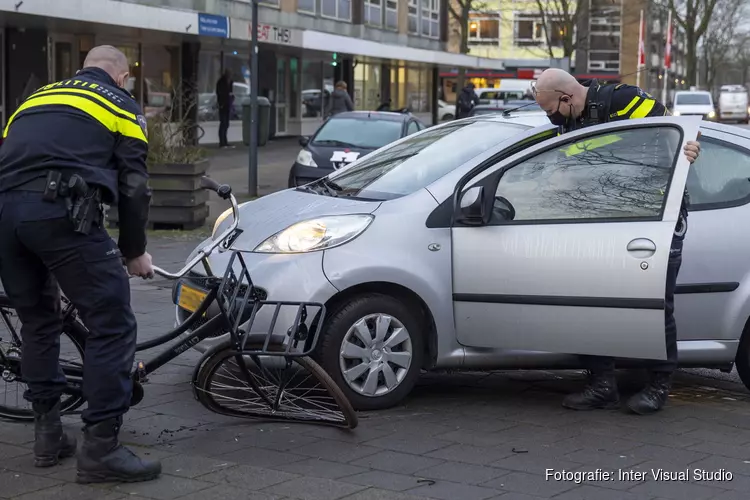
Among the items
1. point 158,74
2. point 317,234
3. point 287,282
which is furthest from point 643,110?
point 158,74

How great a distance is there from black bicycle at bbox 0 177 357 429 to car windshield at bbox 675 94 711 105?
48.0 m

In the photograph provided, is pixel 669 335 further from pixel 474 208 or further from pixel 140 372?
pixel 140 372

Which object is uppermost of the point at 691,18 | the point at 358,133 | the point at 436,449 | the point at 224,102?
the point at 691,18

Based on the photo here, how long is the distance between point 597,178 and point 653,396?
3.88 ft

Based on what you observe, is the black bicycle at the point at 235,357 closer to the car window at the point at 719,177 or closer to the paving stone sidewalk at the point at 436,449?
the paving stone sidewalk at the point at 436,449

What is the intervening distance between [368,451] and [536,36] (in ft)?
275

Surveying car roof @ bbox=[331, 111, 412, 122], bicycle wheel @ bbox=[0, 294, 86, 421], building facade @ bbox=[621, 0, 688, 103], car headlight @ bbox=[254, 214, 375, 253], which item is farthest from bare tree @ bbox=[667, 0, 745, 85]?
bicycle wheel @ bbox=[0, 294, 86, 421]

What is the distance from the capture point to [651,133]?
5848 mm

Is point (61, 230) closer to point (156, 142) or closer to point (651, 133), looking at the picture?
point (651, 133)

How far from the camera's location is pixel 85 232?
426 cm

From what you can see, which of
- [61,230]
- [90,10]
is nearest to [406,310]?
[61,230]

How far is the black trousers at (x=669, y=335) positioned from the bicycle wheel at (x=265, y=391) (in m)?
1.42

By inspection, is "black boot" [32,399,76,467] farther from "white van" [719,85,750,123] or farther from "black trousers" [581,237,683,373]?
"white van" [719,85,750,123]

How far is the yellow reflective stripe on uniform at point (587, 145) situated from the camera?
590 cm
